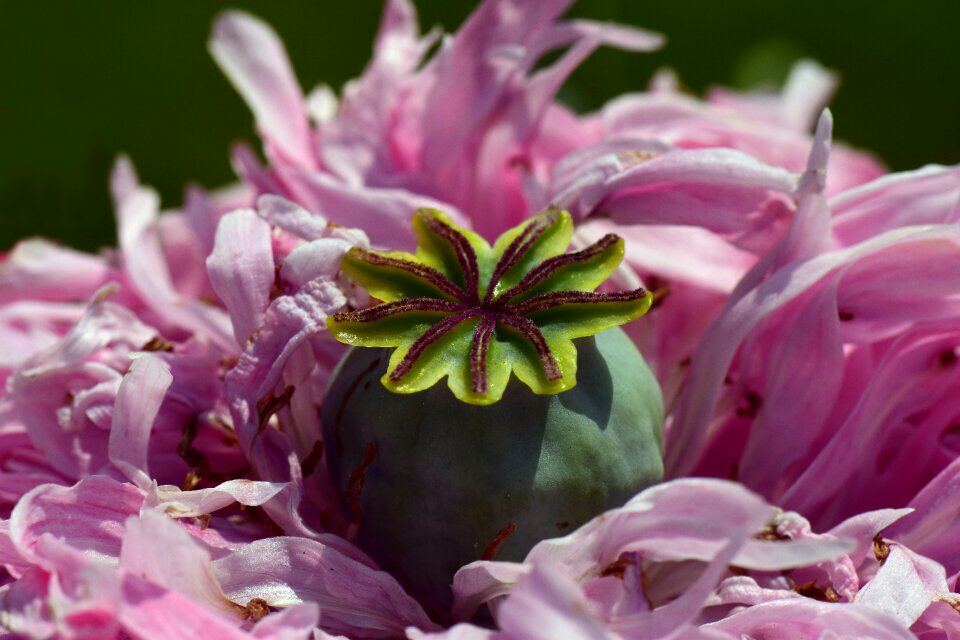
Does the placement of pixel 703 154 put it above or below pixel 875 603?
above

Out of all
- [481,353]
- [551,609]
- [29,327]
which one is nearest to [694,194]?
[481,353]

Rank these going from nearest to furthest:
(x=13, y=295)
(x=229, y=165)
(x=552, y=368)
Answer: (x=552, y=368)
(x=13, y=295)
(x=229, y=165)

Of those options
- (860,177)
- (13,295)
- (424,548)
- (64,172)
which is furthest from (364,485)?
(64,172)

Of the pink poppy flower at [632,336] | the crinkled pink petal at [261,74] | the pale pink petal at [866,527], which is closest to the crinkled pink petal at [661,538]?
the pink poppy flower at [632,336]

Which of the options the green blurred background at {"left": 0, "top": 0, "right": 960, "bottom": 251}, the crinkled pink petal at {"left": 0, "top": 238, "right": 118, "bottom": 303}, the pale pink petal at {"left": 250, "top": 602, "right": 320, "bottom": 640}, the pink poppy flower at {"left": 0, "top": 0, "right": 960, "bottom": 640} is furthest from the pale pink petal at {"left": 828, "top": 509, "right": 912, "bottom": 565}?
the green blurred background at {"left": 0, "top": 0, "right": 960, "bottom": 251}

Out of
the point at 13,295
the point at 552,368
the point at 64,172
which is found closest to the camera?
the point at 552,368

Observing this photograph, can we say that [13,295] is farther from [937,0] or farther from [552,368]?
[937,0]

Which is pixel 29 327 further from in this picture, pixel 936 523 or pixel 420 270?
pixel 936 523

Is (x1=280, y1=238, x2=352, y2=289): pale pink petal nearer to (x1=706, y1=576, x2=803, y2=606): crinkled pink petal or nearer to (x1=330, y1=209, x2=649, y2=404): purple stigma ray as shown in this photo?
(x1=330, y1=209, x2=649, y2=404): purple stigma ray
